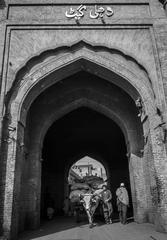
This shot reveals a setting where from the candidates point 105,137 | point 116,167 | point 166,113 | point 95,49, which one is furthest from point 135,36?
point 116,167

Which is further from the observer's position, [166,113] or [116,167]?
[116,167]

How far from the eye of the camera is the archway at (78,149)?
15.3 meters

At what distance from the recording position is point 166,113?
7633 mm

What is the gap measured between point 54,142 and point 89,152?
11.2ft

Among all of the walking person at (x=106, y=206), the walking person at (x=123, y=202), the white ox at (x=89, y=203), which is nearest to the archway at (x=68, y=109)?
the walking person at (x=123, y=202)

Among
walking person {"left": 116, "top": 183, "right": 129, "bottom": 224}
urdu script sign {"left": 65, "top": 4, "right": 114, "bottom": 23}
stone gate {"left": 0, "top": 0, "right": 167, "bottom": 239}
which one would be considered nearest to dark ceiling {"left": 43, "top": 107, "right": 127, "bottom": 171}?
stone gate {"left": 0, "top": 0, "right": 167, "bottom": 239}

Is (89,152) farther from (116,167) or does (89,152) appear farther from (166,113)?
(166,113)

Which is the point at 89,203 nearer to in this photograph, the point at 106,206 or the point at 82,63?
the point at 106,206

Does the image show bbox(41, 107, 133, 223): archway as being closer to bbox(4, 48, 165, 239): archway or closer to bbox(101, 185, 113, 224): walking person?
bbox(4, 48, 165, 239): archway

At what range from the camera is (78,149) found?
18.3 meters

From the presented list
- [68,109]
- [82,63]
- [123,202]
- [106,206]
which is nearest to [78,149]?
[68,109]

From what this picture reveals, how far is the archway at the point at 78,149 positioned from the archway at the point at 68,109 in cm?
375

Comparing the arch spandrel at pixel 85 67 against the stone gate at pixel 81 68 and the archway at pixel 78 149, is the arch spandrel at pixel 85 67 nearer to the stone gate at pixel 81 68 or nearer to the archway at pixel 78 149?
the stone gate at pixel 81 68

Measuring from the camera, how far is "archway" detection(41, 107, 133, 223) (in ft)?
50.2
